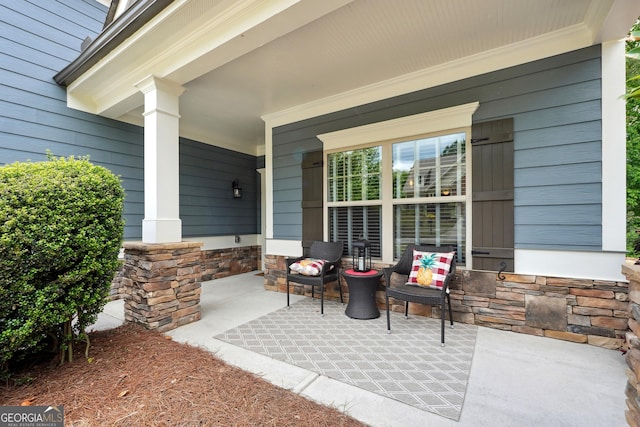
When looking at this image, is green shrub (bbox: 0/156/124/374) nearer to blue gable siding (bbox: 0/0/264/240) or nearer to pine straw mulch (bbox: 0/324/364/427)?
pine straw mulch (bbox: 0/324/364/427)

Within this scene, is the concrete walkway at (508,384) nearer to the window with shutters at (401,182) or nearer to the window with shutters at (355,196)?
the window with shutters at (401,182)

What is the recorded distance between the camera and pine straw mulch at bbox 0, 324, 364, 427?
161 cm

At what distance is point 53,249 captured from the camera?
1.91 metres

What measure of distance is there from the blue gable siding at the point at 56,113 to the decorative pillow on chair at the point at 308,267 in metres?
2.37

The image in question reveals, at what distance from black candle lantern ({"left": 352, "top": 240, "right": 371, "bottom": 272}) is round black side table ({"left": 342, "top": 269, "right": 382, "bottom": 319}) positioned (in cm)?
14

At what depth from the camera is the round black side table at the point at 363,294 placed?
3211 millimetres

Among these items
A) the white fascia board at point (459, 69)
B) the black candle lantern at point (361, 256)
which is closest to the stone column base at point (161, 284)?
the black candle lantern at point (361, 256)

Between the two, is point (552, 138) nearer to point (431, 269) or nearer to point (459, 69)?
point (459, 69)

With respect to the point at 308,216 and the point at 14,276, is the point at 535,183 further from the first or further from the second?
the point at 14,276

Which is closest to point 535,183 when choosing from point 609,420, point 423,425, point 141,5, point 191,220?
point 609,420

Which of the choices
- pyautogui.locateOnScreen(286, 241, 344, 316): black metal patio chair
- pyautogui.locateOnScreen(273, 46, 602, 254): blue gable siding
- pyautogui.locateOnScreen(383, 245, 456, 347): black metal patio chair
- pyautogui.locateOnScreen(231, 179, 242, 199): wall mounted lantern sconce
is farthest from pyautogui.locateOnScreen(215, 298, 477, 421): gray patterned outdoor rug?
pyautogui.locateOnScreen(231, 179, 242, 199): wall mounted lantern sconce

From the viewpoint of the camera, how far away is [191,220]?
526cm

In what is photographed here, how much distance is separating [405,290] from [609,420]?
150 cm

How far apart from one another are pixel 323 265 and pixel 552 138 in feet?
8.84
